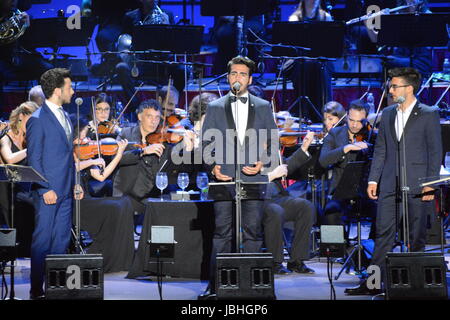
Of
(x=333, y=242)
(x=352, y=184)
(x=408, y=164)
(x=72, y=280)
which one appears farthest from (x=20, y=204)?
(x=408, y=164)

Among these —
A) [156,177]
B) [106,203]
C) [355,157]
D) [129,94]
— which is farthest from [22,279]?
[129,94]

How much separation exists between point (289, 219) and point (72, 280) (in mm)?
2577

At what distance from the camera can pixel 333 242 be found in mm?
5984

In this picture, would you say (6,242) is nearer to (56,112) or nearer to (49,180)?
(49,180)

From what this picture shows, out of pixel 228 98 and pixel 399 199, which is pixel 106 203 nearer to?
pixel 228 98

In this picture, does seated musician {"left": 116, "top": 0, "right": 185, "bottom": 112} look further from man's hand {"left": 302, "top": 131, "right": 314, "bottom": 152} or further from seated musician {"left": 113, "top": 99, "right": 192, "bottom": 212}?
man's hand {"left": 302, "top": 131, "right": 314, "bottom": 152}

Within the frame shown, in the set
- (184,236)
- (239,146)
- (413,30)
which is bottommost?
(184,236)

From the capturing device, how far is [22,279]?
670cm

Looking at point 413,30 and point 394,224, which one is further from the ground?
point 413,30

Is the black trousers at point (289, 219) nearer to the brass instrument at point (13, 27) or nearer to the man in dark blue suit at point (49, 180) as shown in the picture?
the man in dark blue suit at point (49, 180)

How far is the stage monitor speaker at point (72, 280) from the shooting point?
505cm

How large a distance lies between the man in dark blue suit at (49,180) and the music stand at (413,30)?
4876 mm

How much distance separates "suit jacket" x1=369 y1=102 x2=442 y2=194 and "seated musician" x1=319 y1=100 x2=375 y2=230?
42.4 inches

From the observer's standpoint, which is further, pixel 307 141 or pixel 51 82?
pixel 307 141
